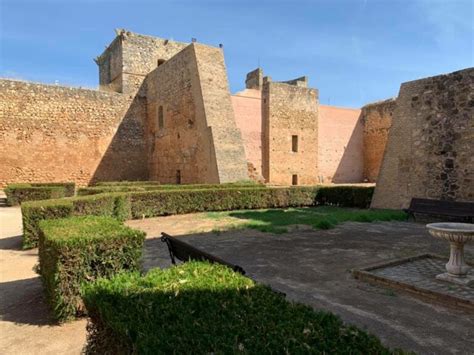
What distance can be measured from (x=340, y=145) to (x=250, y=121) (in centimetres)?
854

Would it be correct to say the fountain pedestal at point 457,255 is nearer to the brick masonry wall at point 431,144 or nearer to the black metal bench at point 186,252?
the black metal bench at point 186,252

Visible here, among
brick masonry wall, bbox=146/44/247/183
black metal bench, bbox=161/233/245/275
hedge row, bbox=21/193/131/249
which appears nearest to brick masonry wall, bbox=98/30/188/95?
brick masonry wall, bbox=146/44/247/183

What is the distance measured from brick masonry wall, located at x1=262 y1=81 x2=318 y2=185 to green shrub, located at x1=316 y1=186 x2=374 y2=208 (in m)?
6.68

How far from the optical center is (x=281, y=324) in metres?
1.76

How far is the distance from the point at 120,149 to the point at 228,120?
Answer: 29.8 ft

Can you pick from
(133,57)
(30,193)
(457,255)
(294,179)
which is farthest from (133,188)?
(133,57)

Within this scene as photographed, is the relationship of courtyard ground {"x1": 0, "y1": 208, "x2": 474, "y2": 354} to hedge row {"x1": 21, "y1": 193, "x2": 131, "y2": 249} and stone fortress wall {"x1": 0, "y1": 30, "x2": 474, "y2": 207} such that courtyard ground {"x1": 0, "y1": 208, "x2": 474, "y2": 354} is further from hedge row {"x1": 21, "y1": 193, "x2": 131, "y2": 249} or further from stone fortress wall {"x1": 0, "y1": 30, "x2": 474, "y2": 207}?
stone fortress wall {"x1": 0, "y1": 30, "x2": 474, "y2": 207}

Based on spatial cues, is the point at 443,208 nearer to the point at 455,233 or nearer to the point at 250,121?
the point at 455,233

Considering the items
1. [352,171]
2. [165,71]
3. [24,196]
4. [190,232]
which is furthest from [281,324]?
[352,171]

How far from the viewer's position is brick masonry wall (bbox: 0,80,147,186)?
18.8 metres

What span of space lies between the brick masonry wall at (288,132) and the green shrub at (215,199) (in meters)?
7.31

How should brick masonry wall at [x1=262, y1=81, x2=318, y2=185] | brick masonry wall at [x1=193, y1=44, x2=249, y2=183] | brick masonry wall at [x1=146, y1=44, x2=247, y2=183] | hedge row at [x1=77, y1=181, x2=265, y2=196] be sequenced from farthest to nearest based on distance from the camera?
1. brick masonry wall at [x1=262, y1=81, x2=318, y2=185]
2. brick masonry wall at [x1=146, y1=44, x2=247, y2=183]
3. brick masonry wall at [x1=193, y1=44, x2=249, y2=183]
4. hedge row at [x1=77, y1=181, x2=265, y2=196]

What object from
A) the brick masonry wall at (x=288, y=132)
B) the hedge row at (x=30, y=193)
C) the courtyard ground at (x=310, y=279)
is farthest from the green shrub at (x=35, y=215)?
the brick masonry wall at (x=288, y=132)

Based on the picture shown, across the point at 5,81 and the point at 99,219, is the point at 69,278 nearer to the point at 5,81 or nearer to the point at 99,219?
the point at 99,219
